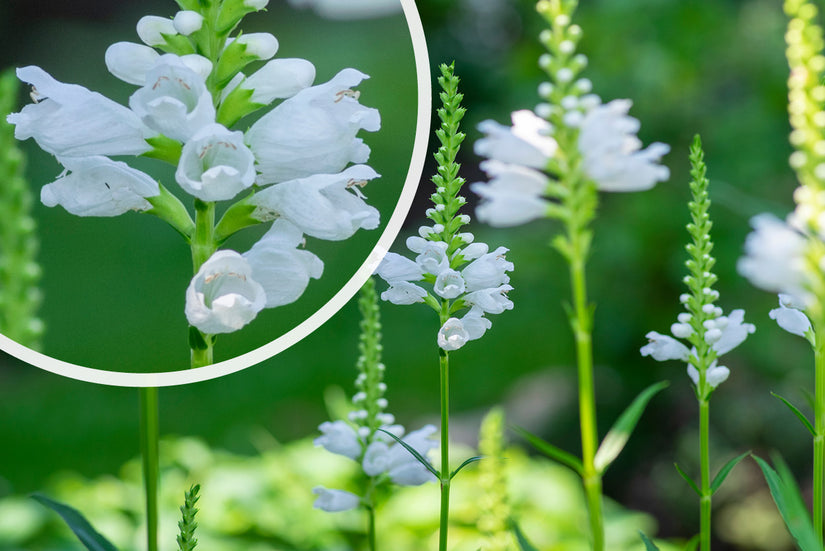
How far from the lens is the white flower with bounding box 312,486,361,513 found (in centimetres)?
44

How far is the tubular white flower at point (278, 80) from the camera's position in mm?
427

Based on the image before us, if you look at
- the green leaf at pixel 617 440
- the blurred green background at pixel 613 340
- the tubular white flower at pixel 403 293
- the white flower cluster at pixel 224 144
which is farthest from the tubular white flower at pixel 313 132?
the blurred green background at pixel 613 340

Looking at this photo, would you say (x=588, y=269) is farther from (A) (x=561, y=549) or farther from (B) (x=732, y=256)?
(A) (x=561, y=549)

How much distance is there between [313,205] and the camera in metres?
0.42

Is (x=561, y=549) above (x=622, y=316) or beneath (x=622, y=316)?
beneath

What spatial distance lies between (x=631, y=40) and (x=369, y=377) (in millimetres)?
1457

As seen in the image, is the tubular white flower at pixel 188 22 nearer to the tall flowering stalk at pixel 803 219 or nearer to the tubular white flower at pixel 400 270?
the tubular white flower at pixel 400 270

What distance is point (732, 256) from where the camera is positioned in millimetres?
1528

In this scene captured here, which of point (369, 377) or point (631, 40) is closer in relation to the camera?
point (369, 377)

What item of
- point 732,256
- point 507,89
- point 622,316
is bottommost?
point 622,316

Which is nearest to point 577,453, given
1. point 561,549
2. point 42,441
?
point 561,549

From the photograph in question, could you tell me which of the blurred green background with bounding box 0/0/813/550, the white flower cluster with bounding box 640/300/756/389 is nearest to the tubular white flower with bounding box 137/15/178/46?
the white flower cluster with bounding box 640/300/756/389

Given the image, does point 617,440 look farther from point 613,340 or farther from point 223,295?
point 613,340

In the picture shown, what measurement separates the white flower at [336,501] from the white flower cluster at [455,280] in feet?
0.47
